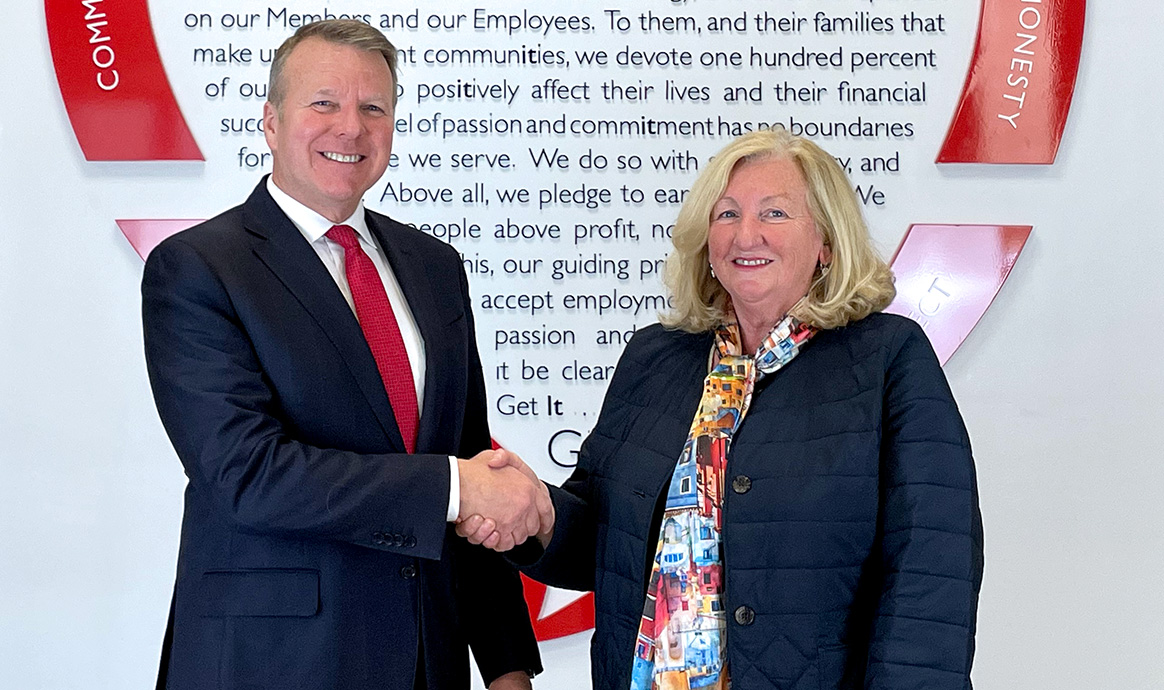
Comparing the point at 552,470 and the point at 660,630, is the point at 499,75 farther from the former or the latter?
the point at 660,630

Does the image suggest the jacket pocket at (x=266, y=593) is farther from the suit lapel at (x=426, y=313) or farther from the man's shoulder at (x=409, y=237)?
the man's shoulder at (x=409, y=237)

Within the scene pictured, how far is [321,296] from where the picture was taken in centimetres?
201

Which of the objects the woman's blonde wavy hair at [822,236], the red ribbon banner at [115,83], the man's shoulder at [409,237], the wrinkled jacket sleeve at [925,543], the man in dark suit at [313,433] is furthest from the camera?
the red ribbon banner at [115,83]

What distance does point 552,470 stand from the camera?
10.3 ft

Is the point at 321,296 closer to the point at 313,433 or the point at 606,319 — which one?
the point at 313,433

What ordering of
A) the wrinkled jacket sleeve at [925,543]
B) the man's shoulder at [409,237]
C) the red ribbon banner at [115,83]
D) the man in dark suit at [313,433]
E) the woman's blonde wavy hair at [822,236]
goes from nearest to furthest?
the wrinkled jacket sleeve at [925,543]
the man in dark suit at [313,433]
the woman's blonde wavy hair at [822,236]
the man's shoulder at [409,237]
the red ribbon banner at [115,83]

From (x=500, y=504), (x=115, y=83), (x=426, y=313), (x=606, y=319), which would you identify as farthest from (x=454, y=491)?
(x=115, y=83)

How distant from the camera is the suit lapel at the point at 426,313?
207 centimetres

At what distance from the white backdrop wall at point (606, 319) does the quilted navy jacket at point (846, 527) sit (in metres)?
1.21

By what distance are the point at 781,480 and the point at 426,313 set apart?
730mm

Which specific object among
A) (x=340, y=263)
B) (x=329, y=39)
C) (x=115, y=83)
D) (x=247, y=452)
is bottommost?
(x=247, y=452)

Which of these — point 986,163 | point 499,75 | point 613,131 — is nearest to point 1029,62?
point 986,163

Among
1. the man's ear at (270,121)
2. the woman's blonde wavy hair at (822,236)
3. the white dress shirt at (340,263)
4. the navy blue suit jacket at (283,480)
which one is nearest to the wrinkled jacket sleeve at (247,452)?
the navy blue suit jacket at (283,480)

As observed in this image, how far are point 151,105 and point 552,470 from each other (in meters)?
1.43
